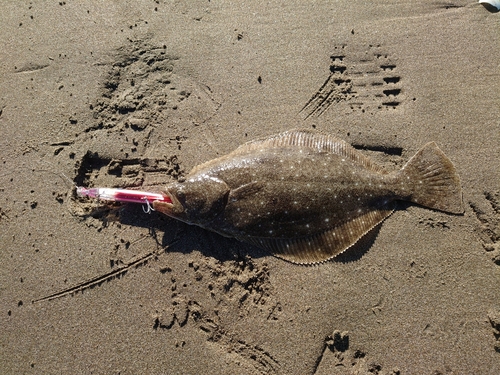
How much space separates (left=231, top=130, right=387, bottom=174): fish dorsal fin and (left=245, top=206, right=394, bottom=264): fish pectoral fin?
0.70 metres

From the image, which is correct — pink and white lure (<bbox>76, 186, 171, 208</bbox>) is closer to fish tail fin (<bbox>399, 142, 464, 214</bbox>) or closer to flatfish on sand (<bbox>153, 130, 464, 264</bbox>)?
flatfish on sand (<bbox>153, 130, 464, 264</bbox>)

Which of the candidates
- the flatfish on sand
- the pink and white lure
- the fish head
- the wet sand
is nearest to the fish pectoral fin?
the flatfish on sand

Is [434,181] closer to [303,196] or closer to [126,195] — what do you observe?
[303,196]

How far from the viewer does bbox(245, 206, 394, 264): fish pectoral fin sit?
13.0ft

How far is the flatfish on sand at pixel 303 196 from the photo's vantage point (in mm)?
3846

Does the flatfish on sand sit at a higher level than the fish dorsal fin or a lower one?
lower

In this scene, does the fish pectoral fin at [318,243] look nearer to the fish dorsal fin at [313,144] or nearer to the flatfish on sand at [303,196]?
the flatfish on sand at [303,196]

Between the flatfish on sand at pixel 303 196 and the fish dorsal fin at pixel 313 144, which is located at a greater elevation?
the fish dorsal fin at pixel 313 144

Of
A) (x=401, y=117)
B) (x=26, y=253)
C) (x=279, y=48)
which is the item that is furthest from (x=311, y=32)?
(x=26, y=253)

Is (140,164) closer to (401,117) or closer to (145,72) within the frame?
(145,72)

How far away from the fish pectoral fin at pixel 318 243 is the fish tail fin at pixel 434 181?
27.0 inches

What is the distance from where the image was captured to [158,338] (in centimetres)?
388

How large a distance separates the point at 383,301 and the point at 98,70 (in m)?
5.03

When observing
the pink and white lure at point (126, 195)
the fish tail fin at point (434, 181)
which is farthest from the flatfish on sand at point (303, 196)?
the pink and white lure at point (126, 195)
